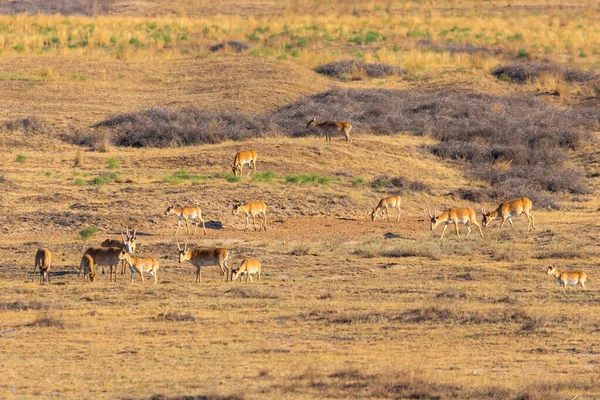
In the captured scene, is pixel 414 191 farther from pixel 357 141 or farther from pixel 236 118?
pixel 236 118

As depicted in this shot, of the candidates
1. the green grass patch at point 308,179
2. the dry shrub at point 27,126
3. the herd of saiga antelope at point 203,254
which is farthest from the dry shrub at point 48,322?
the dry shrub at point 27,126

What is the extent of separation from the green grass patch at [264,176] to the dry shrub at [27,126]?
8221 mm

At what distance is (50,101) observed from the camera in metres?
37.5

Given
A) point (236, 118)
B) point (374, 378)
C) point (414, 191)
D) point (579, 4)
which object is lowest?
point (374, 378)

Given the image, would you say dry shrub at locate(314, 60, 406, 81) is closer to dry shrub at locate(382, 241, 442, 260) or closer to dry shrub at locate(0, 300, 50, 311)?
dry shrub at locate(382, 241, 442, 260)

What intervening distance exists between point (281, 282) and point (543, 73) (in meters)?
26.1

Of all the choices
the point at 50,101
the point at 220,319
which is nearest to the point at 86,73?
the point at 50,101

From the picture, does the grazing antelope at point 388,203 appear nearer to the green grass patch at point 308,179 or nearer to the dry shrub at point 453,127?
the green grass patch at point 308,179

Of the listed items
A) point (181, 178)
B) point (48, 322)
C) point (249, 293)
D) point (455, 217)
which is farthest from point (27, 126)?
point (48, 322)

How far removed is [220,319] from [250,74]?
973 inches

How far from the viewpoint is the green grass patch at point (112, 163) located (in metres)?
29.7

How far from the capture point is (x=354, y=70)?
140 feet

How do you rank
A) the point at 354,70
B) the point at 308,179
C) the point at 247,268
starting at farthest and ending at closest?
1. the point at 354,70
2. the point at 308,179
3. the point at 247,268

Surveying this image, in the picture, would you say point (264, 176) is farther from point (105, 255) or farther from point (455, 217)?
point (105, 255)
